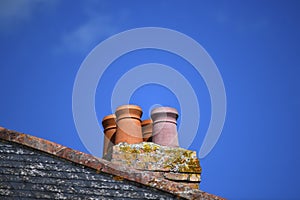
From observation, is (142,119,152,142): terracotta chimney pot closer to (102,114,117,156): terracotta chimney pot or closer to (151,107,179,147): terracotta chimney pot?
(151,107,179,147): terracotta chimney pot

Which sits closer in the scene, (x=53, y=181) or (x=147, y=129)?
(x=53, y=181)

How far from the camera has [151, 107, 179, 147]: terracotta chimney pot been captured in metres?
5.28

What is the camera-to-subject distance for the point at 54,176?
3.65 metres

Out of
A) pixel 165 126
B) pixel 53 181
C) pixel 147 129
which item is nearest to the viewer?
pixel 53 181

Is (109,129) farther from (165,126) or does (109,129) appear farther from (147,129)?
(165,126)

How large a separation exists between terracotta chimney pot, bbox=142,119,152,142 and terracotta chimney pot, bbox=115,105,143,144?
23 centimetres

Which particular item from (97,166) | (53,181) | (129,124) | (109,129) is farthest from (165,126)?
(53,181)

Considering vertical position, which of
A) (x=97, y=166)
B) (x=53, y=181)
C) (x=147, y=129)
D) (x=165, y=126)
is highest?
(x=147, y=129)

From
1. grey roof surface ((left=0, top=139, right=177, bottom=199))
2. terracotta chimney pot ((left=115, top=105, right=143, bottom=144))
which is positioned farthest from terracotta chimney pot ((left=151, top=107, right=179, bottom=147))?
grey roof surface ((left=0, top=139, right=177, bottom=199))

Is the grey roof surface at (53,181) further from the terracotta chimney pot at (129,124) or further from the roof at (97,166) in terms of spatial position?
the terracotta chimney pot at (129,124)

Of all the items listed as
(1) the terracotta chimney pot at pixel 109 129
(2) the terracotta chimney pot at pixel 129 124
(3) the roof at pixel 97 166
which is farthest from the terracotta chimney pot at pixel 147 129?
(3) the roof at pixel 97 166

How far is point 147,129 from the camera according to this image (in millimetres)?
5957

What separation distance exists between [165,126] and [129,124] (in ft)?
1.89

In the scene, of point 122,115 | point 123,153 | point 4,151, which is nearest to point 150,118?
point 122,115
